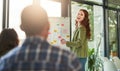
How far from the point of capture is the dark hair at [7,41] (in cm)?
233

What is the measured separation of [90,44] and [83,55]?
1304 millimetres

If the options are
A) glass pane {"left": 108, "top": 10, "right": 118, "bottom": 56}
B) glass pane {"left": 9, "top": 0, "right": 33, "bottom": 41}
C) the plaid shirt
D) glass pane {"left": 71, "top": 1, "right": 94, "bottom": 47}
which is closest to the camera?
the plaid shirt

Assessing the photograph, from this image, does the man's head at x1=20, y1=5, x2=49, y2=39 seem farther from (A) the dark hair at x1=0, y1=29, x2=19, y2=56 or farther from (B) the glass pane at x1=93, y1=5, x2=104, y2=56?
(B) the glass pane at x1=93, y1=5, x2=104, y2=56

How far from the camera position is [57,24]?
546cm

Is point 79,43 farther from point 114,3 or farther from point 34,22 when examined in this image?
point 34,22

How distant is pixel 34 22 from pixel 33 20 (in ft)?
0.05

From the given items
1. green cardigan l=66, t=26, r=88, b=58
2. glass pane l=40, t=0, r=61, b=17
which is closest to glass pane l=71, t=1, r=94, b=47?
glass pane l=40, t=0, r=61, b=17

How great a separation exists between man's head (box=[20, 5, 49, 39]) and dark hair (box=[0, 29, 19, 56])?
0.93 metres

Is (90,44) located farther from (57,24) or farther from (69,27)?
(57,24)

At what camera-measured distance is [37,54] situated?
139 cm

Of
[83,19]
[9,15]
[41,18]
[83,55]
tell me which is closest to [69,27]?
[83,19]

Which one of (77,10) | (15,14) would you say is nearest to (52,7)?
(77,10)

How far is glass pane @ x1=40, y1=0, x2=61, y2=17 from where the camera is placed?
5.55 meters

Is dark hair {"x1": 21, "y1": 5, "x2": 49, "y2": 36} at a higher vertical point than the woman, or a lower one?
higher
